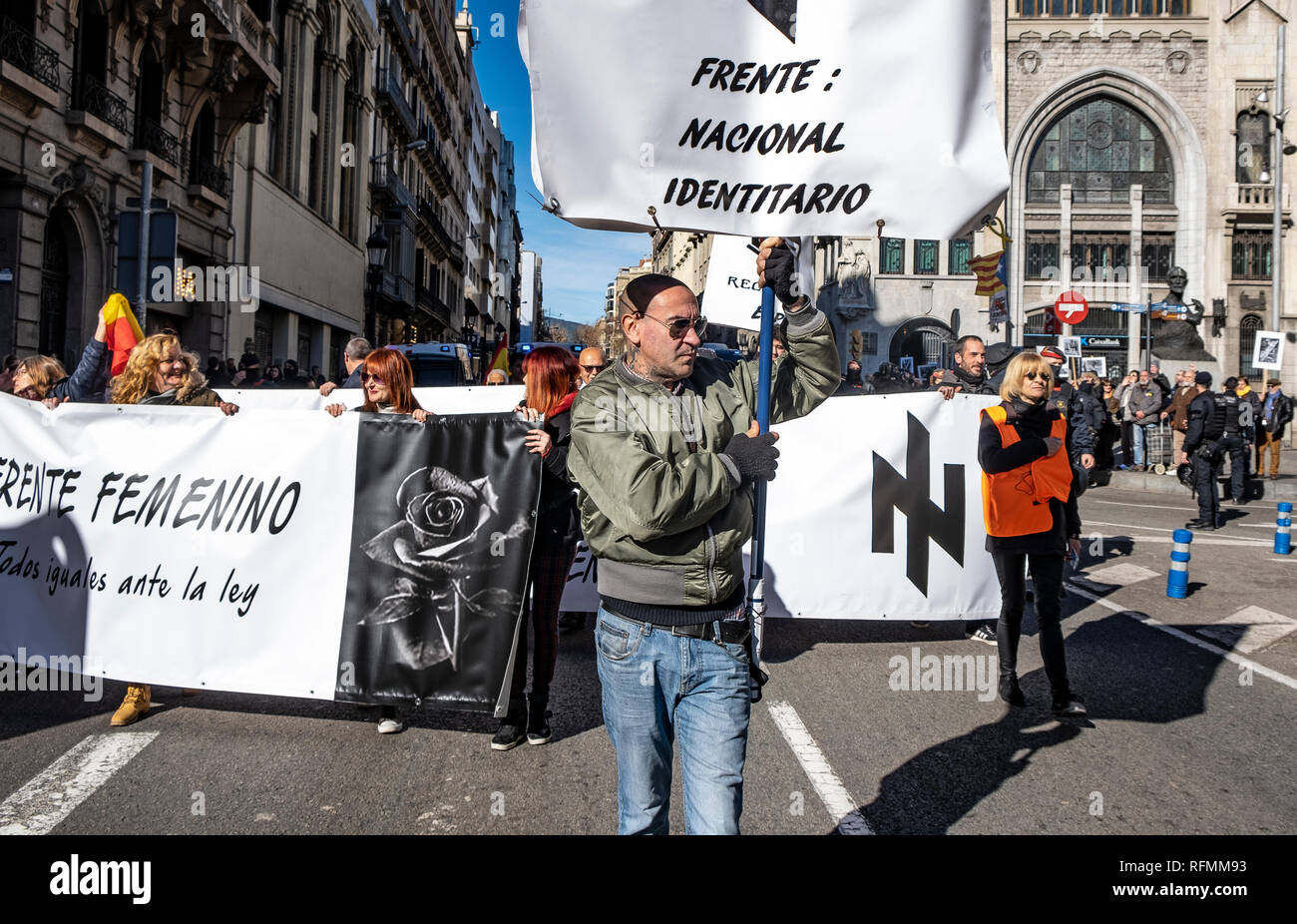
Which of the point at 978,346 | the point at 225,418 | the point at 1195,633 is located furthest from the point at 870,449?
the point at 225,418

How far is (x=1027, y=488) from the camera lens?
530 cm

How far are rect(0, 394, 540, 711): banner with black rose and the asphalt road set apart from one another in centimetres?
36

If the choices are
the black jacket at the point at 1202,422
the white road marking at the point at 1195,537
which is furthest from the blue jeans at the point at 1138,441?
the white road marking at the point at 1195,537

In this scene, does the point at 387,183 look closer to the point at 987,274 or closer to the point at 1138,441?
the point at 987,274

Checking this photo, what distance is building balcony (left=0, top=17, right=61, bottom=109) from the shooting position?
13.6m

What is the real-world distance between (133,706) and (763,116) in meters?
4.31

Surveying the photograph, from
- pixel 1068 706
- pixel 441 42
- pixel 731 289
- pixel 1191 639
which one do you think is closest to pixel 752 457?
pixel 1068 706

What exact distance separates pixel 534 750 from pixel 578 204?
9.06 feet

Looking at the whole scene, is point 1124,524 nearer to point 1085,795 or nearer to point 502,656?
point 1085,795

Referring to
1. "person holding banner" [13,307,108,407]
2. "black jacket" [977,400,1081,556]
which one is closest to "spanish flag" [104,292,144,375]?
"person holding banner" [13,307,108,407]

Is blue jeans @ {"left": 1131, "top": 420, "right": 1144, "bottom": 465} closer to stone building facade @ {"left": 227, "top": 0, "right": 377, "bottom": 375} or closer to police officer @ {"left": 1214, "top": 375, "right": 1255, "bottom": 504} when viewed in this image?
police officer @ {"left": 1214, "top": 375, "right": 1255, "bottom": 504}

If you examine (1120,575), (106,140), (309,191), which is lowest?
(1120,575)

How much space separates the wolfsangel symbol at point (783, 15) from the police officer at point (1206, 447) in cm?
1271

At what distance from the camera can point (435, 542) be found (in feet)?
15.6
